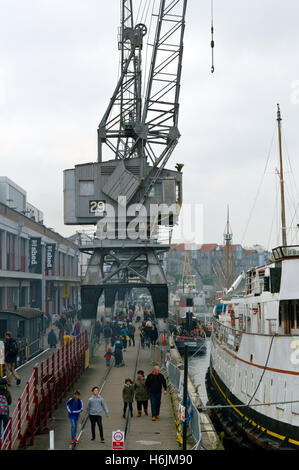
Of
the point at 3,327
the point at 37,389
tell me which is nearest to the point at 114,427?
the point at 37,389

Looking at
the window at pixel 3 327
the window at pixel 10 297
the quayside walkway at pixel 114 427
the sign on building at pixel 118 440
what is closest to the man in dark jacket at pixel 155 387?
the quayside walkway at pixel 114 427

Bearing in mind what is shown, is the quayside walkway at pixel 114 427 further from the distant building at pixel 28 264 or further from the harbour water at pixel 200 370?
the distant building at pixel 28 264

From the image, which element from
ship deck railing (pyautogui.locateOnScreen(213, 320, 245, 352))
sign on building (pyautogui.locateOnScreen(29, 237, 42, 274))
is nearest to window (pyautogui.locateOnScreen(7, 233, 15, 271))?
sign on building (pyautogui.locateOnScreen(29, 237, 42, 274))

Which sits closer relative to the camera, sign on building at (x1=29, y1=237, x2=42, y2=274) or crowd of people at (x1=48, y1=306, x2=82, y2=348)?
crowd of people at (x1=48, y1=306, x2=82, y2=348)

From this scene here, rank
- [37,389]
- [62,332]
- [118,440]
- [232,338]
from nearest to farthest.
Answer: [118,440] < [37,389] < [232,338] < [62,332]

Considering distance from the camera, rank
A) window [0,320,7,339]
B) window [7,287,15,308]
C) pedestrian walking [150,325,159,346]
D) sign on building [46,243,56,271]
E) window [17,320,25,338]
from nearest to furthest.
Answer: window [0,320,7,339] < window [17,320,25,338] < pedestrian walking [150,325,159,346] < window [7,287,15,308] < sign on building [46,243,56,271]

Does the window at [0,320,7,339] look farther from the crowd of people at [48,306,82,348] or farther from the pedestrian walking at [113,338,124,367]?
the pedestrian walking at [113,338,124,367]

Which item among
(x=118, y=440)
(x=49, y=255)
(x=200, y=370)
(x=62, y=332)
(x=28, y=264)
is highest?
(x=49, y=255)

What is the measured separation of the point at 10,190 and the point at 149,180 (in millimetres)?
52210

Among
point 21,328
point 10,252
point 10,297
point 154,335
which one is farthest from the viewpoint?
point 10,252

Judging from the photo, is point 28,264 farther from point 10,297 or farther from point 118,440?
point 118,440

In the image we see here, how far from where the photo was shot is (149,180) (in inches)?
1750

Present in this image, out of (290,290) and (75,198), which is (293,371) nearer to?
(290,290)

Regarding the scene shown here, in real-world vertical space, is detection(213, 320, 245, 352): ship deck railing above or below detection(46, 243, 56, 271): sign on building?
below
